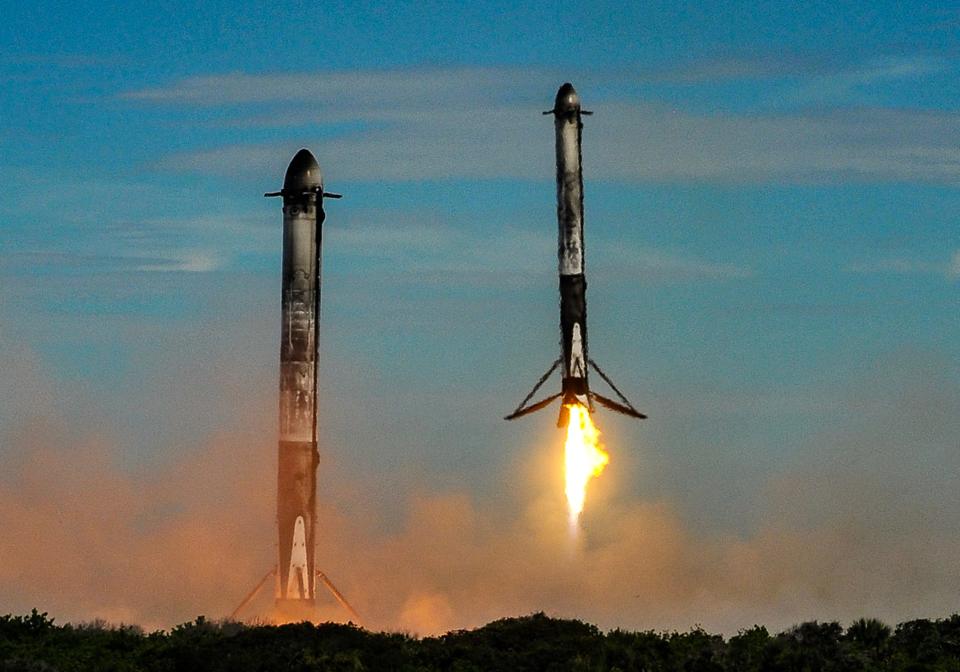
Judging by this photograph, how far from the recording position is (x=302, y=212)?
7956 cm

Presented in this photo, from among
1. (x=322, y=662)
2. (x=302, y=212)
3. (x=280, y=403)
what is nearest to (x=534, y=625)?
(x=322, y=662)

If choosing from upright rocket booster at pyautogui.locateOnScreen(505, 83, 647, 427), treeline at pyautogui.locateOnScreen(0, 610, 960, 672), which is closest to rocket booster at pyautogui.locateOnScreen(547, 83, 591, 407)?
upright rocket booster at pyautogui.locateOnScreen(505, 83, 647, 427)

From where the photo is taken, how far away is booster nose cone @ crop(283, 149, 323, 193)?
3142 inches

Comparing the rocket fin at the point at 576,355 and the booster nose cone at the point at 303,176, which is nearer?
the rocket fin at the point at 576,355

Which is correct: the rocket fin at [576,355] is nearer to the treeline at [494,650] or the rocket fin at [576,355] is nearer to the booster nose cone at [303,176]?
the treeline at [494,650]

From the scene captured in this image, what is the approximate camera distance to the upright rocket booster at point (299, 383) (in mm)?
78125

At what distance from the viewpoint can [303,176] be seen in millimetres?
80000

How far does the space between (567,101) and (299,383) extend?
1814cm

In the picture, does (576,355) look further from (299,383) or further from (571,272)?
(299,383)

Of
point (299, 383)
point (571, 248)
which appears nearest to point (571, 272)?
point (571, 248)

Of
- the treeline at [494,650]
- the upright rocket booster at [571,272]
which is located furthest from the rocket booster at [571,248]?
the treeline at [494,650]

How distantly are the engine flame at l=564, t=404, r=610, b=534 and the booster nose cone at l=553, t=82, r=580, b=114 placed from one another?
42.4 ft

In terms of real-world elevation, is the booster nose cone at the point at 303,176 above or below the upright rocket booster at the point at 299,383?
above

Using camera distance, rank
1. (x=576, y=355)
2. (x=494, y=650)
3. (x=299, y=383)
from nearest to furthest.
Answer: (x=494, y=650)
(x=576, y=355)
(x=299, y=383)
